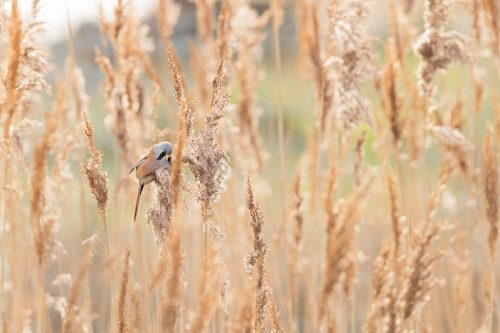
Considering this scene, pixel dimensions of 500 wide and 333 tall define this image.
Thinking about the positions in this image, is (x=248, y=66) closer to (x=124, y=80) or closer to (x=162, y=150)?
(x=124, y=80)

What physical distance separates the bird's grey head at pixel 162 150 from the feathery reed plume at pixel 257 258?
5.9 inches

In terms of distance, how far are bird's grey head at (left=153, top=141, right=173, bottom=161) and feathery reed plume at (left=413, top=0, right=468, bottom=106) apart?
752mm

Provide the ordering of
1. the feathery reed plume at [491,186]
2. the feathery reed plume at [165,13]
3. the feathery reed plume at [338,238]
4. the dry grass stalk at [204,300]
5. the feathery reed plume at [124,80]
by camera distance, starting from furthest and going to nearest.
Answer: the feathery reed plume at [165,13] < the feathery reed plume at [124,80] < the feathery reed plume at [491,186] < the feathery reed plume at [338,238] < the dry grass stalk at [204,300]

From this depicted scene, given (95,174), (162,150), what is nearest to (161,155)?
(162,150)

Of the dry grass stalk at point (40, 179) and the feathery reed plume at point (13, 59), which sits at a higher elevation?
the feathery reed plume at point (13, 59)

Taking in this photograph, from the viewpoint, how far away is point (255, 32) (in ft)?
9.60

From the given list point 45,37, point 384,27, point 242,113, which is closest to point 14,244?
point 45,37

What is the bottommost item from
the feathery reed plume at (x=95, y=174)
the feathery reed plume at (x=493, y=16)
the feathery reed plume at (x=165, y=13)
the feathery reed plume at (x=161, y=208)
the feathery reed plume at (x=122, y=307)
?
the feathery reed plume at (x=122, y=307)

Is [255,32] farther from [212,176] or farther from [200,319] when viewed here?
[200,319]

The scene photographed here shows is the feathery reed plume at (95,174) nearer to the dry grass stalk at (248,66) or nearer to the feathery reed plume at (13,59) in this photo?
the feathery reed plume at (13,59)

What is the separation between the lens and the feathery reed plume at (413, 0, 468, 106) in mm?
2068

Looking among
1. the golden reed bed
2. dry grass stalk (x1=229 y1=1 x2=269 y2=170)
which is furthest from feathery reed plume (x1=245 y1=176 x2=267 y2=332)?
dry grass stalk (x1=229 y1=1 x2=269 y2=170)

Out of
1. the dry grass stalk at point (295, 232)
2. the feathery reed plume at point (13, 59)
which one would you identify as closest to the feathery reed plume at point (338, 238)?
the feathery reed plume at point (13, 59)

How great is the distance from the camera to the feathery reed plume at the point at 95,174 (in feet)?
5.03
